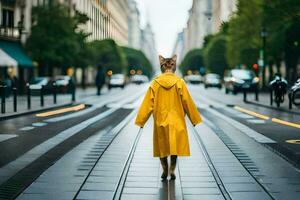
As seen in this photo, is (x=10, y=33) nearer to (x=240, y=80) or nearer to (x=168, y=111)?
(x=240, y=80)

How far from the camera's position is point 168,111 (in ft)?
23.0

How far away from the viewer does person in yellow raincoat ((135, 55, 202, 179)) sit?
696 cm

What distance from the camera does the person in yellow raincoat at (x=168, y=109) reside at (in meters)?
6.96

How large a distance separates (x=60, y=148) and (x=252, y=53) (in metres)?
40.9

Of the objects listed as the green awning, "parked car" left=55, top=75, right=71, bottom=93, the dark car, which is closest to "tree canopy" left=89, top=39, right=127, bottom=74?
"parked car" left=55, top=75, right=71, bottom=93

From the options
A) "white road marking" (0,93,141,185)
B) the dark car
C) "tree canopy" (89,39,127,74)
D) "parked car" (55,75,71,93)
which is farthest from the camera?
"tree canopy" (89,39,127,74)

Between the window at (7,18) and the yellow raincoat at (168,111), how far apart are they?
118 feet

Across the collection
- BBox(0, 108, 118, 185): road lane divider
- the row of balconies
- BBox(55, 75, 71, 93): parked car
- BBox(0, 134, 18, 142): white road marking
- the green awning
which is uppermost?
the row of balconies

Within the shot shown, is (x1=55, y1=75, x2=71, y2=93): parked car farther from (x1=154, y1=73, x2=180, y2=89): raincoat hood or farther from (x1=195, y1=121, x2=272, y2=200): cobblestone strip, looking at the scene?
(x1=154, y1=73, x2=180, y2=89): raincoat hood

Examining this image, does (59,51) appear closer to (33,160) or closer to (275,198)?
(33,160)

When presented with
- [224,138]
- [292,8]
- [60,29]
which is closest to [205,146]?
[224,138]

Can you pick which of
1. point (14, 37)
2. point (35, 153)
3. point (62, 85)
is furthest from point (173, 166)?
point (62, 85)

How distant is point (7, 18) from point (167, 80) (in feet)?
123

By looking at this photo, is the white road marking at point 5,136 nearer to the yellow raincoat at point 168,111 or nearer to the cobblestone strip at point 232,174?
the cobblestone strip at point 232,174
